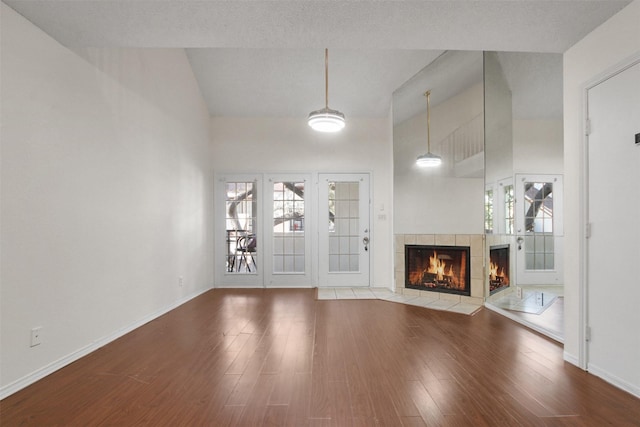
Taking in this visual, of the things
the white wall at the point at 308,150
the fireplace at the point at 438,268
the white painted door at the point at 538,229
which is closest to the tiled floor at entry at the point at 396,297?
the fireplace at the point at 438,268

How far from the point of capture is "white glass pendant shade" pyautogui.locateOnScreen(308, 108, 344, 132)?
380cm

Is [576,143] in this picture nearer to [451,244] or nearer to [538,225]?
[538,225]

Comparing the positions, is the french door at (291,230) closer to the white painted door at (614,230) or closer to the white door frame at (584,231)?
the white door frame at (584,231)

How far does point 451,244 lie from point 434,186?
984 millimetres

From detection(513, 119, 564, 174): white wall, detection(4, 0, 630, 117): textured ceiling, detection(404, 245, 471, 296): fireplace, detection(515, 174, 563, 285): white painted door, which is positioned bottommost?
detection(404, 245, 471, 296): fireplace

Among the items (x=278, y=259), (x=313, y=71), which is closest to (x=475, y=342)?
(x=278, y=259)

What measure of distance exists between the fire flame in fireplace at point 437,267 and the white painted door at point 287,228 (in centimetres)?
211

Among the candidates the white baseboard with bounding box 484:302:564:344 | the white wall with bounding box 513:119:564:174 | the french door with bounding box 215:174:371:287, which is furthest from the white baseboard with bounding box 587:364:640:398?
the french door with bounding box 215:174:371:287

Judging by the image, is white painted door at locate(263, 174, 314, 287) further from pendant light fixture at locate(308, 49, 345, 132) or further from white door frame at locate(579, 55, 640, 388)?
white door frame at locate(579, 55, 640, 388)

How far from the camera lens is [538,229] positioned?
376cm

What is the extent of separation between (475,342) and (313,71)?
4.30 meters

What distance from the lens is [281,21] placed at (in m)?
2.42

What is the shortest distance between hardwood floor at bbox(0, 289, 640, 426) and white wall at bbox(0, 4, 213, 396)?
0.32 metres

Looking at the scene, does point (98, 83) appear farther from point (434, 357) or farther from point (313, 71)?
point (434, 357)
